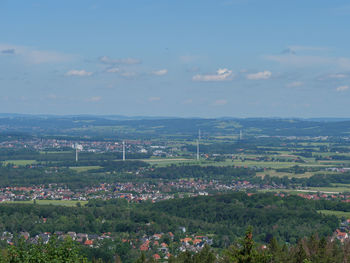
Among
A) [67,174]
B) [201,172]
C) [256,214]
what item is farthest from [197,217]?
[201,172]

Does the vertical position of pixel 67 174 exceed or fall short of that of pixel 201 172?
it exceeds it

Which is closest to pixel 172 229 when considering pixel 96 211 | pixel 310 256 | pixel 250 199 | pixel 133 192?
pixel 96 211

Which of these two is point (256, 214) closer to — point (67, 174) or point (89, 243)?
point (89, 243)

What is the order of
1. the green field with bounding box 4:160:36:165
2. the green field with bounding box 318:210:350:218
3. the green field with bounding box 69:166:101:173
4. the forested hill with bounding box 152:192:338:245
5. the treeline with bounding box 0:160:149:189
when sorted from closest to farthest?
the forested hill with bounding box 152:192:338:245
the green field with bounding box 318:210:350:218
the treeline with bounding box 0:160:149:189
the green field with bounding box 69:166:101:173
the green field with bounding box 4:160:36:165

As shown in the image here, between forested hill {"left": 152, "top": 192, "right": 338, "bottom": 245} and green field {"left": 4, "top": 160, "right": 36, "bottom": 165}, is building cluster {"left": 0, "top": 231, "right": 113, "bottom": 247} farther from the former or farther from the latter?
green field {"left": 4, "top": 160, "right": 36, "bottom": 165}

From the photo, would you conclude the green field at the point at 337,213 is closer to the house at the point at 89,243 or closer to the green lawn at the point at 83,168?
the house at the point at 89,243

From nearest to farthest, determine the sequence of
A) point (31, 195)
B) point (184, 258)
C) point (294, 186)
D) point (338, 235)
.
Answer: point (184, 258) → point (338, 235) → point (31, 195) → point (294, 186)

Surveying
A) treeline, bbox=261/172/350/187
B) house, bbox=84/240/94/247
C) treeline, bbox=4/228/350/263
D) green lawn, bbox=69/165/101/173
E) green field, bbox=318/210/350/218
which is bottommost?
treeline, bbox=261/172/350/187

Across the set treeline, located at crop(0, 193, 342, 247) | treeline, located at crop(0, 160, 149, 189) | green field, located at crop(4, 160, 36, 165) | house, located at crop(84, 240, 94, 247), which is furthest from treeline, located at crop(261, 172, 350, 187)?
house, located at crop(84, 240, 94, 247)

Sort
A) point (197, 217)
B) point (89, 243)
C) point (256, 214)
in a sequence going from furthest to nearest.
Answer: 1. point (197, 217)
2. point (256, 214)
3. point (89, 243)

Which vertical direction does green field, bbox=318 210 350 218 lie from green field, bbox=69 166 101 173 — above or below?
above

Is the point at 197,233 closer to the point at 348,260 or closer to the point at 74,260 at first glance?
the point at 348,260
